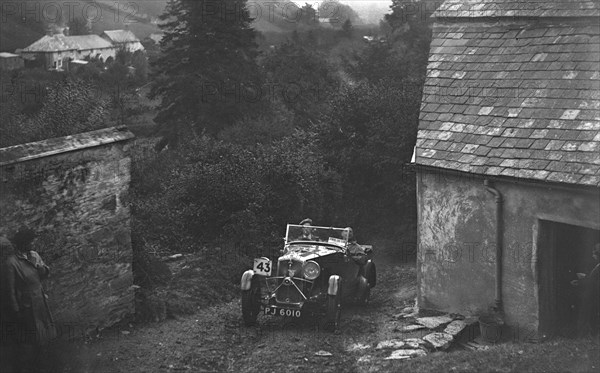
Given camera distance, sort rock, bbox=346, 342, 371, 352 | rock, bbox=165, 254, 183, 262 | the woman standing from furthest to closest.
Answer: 1. rock, bbox=165, 254, 183, 262
2. rock, bbox=346, 342, 371, 352
3. the woman standing

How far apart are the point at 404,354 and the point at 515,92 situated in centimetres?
551

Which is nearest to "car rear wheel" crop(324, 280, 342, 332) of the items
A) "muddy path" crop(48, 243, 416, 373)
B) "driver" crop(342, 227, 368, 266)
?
"muddy path" crop(48, 243, 416, 373)

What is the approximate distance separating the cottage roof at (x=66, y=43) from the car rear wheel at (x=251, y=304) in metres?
63.5

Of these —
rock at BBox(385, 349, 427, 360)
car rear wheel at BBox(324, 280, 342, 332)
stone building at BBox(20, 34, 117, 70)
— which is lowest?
rock at BBox(385, 349, 427, 360)

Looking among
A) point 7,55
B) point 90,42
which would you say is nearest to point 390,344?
point 7,55

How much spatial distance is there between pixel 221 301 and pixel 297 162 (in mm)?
5863

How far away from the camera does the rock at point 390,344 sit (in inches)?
435

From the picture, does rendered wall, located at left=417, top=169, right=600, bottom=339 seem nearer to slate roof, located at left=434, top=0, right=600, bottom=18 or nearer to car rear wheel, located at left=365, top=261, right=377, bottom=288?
car rear wheel, located at left=365, top=261, right=377, bottom=288

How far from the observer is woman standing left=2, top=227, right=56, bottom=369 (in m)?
9.01

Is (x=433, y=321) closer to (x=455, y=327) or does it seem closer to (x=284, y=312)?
(x=455, y=327)

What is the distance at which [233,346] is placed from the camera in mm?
11469

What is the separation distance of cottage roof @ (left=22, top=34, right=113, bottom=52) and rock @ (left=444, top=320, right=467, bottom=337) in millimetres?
65479

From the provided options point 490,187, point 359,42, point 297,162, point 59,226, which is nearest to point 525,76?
point 490,187

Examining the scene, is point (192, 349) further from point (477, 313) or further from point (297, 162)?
point (297, 162)
